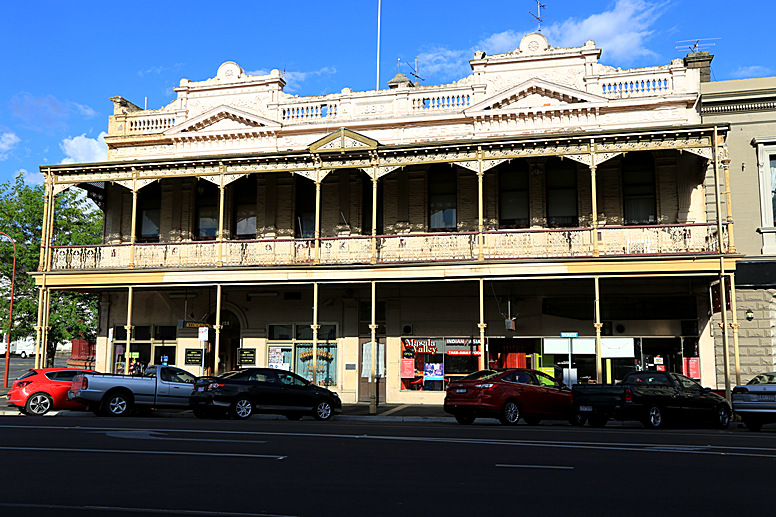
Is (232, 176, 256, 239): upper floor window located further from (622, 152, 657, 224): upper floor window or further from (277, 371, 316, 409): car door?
(622, 152, 657, 224): upper floor window

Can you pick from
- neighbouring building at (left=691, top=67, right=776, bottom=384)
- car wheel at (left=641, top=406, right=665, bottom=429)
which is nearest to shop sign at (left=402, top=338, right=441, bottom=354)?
car wheel at (left=641, top=406, right=665, bottom=429)

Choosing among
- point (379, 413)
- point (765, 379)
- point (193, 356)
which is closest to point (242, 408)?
point (379, 413)

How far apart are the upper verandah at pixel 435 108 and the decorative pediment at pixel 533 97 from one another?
0.03 meters

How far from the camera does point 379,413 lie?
20.0m

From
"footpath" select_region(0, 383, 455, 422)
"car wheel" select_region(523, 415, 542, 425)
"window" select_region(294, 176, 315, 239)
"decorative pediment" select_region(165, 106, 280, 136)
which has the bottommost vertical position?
"footpath" select_region(0, 383, 455, 422)

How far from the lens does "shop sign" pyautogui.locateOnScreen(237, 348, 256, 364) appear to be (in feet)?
80.6

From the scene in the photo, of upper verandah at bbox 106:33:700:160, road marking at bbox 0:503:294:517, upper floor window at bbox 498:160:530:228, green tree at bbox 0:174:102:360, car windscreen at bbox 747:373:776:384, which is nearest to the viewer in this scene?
road marking at bbox 0:503:294:517

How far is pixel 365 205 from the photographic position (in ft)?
81.1

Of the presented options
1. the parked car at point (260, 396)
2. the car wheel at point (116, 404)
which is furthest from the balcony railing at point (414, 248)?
the car wheel at point (116, 404)

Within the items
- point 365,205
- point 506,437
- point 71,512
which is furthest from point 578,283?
point 71,512

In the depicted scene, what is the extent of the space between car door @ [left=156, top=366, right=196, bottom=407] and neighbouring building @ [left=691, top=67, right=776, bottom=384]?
49.8 ft

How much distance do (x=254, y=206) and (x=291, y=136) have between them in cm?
279

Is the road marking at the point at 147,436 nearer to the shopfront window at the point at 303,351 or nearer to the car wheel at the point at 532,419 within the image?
the car wheel at the point at 532,419

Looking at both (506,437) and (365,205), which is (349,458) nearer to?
(506,437)
